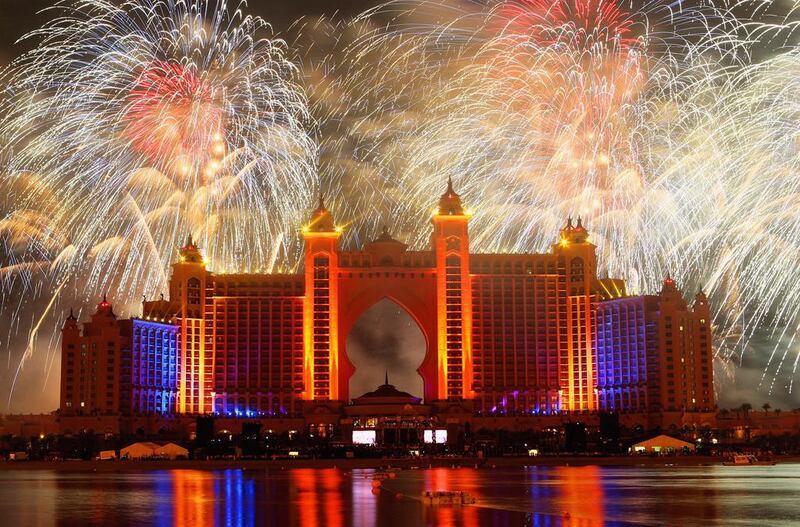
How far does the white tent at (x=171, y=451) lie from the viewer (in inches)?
5556

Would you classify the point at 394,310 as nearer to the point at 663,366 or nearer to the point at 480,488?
the point at 663,366

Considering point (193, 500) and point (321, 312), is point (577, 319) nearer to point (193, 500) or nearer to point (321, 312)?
point (321, 312)

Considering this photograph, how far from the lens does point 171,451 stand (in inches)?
5586

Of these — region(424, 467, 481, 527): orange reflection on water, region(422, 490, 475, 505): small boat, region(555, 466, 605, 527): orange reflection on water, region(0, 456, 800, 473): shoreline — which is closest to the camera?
Answer: region(424, 467, 481, 527): orange reflection on water

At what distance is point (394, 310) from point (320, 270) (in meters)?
20.8

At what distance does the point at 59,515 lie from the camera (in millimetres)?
62438

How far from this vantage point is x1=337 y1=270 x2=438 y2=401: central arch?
184 meters

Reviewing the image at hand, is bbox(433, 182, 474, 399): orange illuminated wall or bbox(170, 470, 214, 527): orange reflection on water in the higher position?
bbox(433, 182, 474, 399): orange illuminated wall

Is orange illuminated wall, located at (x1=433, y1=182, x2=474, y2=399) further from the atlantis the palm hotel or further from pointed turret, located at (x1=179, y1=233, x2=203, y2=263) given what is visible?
pointed turret, located at (x1=179, y1=233, x2=203, y2=263)

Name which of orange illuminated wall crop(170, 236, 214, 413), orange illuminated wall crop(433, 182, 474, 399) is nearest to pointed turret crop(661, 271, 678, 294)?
orange illuminated wall crop(433, 182, 474, 399)

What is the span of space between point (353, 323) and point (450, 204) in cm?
2429

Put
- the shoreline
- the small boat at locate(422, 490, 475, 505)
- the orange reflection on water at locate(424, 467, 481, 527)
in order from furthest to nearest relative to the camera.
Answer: the shoreline → the small boat at locate(422, 490, 475, 505) → the orange reflection on water at locate(424, 467, 481, 527)

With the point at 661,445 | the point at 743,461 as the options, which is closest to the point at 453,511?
the point at 743,461

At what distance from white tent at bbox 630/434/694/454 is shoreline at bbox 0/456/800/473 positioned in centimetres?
276
